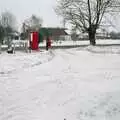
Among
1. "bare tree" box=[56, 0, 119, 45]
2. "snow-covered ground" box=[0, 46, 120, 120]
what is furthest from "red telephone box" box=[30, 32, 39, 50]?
"snow-covered ground" box=[0, 46, 120, 120]

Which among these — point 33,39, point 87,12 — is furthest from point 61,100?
point 87,12

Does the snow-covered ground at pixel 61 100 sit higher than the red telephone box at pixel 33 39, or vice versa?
the red telephone box at pixel 33 39

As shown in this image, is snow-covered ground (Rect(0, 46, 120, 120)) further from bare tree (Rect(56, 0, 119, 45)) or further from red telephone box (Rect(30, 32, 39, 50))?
bare tree (Rect(56, 0, 119, 45))

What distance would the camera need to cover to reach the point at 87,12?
4681 centimetres

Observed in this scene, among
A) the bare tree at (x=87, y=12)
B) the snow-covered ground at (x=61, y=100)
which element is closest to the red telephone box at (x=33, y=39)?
the bare tree at (x=87, y=12)

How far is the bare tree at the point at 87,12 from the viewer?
151 ft

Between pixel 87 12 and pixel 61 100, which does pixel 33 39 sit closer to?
pixel 87 12

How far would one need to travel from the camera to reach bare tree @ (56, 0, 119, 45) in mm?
46094

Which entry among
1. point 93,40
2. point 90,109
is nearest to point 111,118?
point 90,109

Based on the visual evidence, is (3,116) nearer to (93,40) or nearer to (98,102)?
(98,102)

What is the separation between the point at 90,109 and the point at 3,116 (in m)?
2.04

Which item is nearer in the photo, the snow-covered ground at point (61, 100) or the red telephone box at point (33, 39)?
the snow-covered ground at point (61, 100)

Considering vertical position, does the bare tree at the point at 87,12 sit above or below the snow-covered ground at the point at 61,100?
above

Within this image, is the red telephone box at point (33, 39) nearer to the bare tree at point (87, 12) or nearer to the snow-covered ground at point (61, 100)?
the bare tree at point (87, 12)
